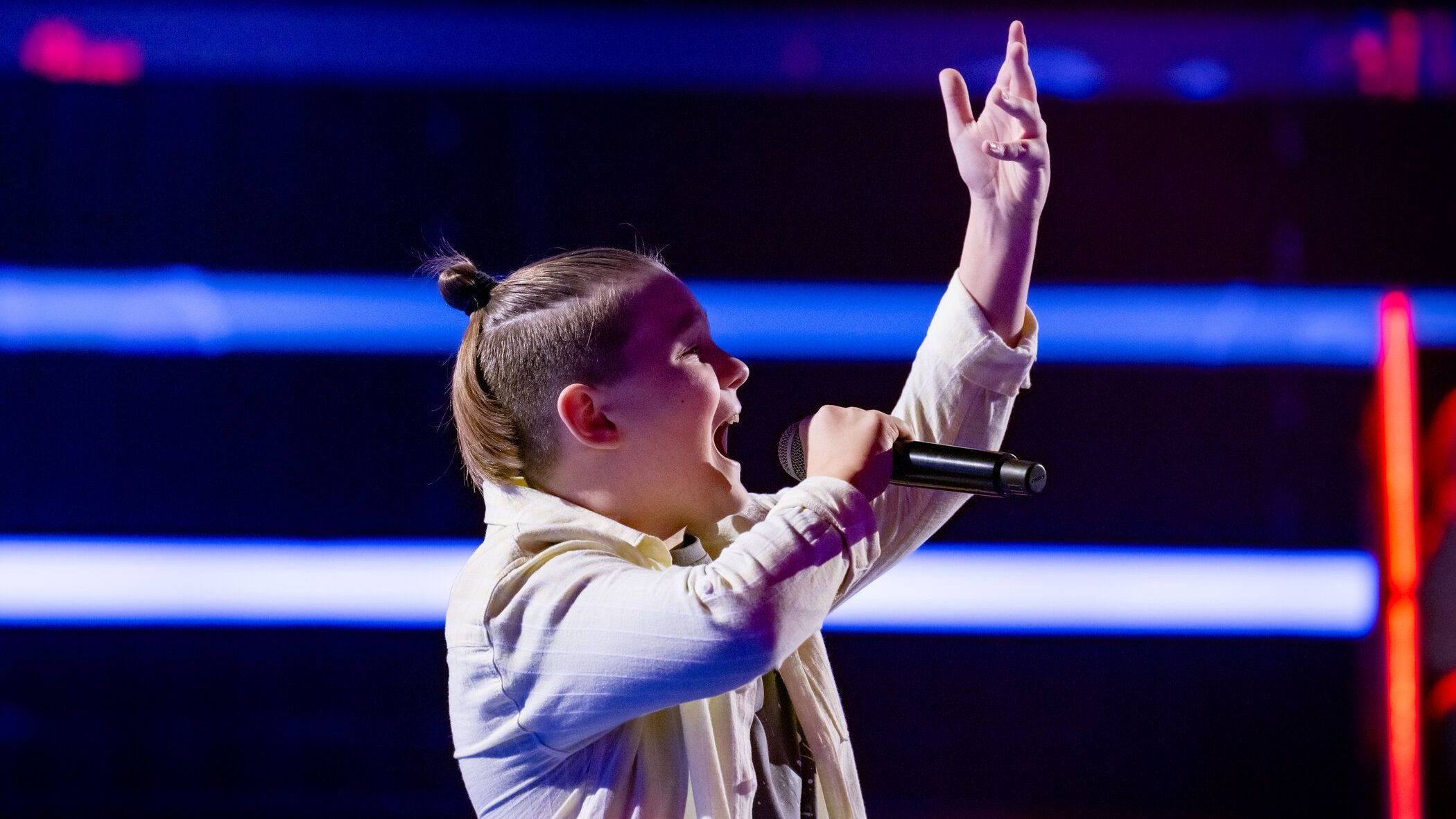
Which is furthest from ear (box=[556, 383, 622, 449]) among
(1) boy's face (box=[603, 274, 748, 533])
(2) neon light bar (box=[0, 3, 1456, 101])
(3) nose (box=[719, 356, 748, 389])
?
(2) neon light bar (box=[0, 3, 1456, 101])

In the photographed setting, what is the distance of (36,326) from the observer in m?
2.46

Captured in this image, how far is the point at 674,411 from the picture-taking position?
1072 millimetres

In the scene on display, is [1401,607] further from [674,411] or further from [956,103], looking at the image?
[674,411]

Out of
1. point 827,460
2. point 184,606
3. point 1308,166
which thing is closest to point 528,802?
point 827,460

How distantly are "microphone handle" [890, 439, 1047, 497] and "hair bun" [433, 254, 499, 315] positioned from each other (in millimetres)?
424

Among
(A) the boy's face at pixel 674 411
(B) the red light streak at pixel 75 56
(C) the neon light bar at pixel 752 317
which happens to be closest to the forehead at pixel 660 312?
(A) the boy's face at pixel 674 411

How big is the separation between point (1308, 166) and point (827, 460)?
6.30 ft

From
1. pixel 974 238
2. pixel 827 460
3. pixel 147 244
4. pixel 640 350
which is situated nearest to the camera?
pixel 827 460

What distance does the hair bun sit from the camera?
115cm

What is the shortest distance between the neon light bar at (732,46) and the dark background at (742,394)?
37 mm

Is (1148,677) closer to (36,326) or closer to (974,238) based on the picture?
(974,238)

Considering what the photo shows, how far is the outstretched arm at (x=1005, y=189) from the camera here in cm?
117

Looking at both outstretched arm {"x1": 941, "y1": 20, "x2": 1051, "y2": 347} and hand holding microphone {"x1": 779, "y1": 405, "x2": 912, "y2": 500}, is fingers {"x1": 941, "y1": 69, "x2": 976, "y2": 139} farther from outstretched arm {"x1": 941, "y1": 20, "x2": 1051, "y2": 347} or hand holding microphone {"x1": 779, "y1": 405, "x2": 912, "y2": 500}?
hand holding microphone {"x1": 779, "y1": 405, "x2": 912, "y2": 500}

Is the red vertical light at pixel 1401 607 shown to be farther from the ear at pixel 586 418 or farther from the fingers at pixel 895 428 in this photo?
the ear at pixel 586 418
